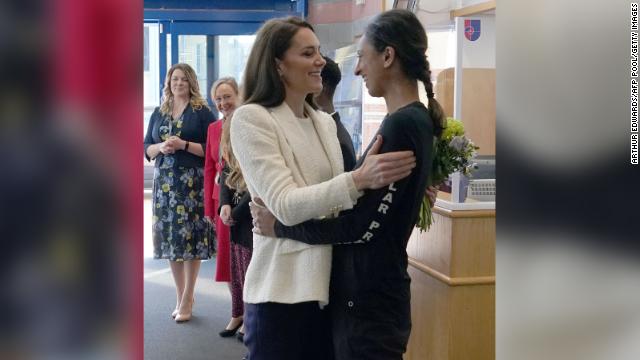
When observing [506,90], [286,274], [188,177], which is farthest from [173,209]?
[506,90]

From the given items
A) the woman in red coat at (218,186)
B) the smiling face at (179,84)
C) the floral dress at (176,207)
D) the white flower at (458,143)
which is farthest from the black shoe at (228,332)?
the white flower at (458,143)

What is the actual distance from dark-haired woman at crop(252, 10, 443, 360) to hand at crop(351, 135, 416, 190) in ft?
0.11

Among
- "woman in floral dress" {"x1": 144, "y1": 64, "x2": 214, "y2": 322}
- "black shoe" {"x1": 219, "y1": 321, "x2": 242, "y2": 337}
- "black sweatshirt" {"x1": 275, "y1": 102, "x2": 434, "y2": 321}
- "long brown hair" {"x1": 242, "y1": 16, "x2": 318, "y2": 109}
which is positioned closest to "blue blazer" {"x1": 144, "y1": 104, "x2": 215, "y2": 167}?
"woman in floral dress" {"x1": 144, "y1": 64, "x2": 214, "y2": 322}

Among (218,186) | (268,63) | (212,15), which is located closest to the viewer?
(268,63)

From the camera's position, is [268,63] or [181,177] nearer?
[268,63]

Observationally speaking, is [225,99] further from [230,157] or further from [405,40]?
[405,40]

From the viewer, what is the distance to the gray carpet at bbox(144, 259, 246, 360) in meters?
3.98

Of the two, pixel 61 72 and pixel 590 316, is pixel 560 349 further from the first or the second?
pixel 61 72

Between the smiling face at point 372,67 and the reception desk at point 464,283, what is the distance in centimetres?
154

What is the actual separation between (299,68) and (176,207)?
2.79 m

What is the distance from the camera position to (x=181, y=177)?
4367mm

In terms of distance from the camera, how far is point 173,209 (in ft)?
14.3

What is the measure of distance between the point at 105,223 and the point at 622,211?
301mm

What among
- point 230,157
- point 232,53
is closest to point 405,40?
point 230,157
